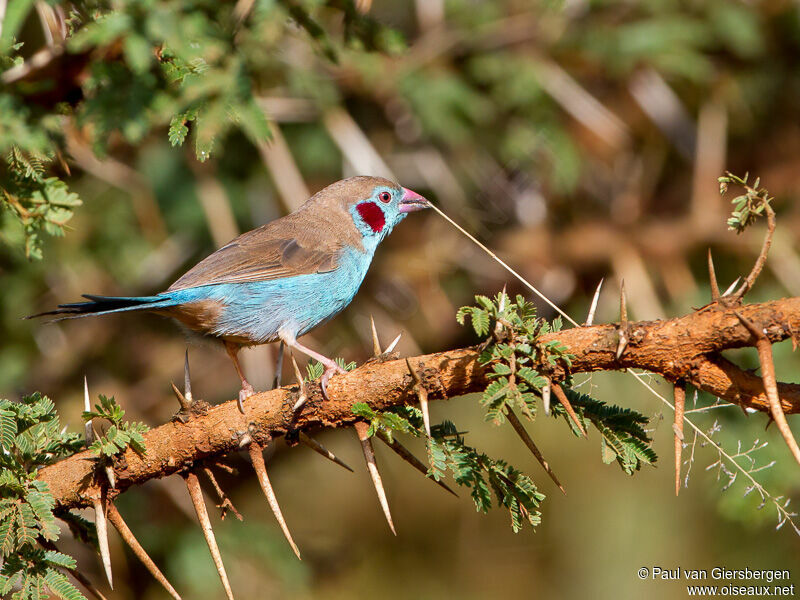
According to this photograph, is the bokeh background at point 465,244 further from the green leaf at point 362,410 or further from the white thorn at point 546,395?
the white thorn at point 546,395

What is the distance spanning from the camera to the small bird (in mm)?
3852

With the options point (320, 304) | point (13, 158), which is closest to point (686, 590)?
point (320, 304)

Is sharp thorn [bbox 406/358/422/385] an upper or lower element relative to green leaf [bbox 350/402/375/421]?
upper

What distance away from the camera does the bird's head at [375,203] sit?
471 centimetres

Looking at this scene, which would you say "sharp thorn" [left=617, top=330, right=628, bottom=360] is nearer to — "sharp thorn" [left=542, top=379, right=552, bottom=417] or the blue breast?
"sharp thorn" [left=542, top=379, right=552, bottom=417]

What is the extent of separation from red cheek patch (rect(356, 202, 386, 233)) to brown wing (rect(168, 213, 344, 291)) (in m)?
0.26

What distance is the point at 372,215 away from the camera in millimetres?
4711

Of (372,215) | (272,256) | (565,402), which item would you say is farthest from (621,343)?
(372,215)

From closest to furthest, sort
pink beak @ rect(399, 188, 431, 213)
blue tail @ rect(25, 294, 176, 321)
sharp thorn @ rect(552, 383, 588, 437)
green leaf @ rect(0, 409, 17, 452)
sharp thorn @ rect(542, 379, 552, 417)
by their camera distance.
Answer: sharp thorn @ rect(542, 379, 552, 417) → sharp thorn @ rect(552, 383, 588, 437) → green leaf @ rect(0, 409, 17, 452) → blue tail @ rect(25, 294, 176, 321) → pink beak @ rect(399, 188, 431, 213)

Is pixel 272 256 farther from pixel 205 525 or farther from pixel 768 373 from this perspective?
pixel 768 373

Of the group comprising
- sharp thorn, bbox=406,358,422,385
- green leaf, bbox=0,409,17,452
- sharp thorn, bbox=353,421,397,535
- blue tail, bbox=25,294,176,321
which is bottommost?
sharp thorn, bbox=353,421,397,535

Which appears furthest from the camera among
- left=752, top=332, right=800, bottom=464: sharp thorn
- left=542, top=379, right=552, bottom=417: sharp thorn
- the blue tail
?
the blue tail

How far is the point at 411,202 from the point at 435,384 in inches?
106

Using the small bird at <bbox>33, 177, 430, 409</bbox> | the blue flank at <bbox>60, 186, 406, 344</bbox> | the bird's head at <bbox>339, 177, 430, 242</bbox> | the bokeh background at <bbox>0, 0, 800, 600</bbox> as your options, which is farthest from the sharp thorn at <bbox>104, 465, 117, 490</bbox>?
the bird's head at <bbox>339, 177, 430, 242</bbox>
